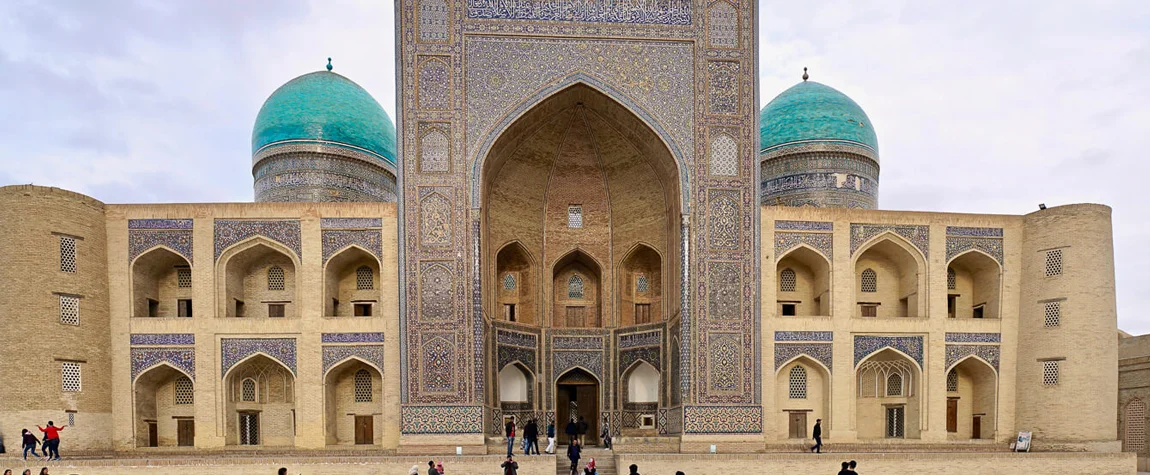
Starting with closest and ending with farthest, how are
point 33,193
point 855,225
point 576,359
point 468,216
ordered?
point 33,193, point 468,216, point 855,225, point 576,359

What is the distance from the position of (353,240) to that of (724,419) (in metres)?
6.33

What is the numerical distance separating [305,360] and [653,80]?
6.93 meters

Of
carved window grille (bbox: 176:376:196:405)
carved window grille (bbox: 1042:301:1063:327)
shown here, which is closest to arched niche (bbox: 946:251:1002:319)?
carved window grille (bbox: 1042:301:1063:327)

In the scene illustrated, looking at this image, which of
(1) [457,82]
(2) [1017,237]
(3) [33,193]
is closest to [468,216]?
(1) [457,82]

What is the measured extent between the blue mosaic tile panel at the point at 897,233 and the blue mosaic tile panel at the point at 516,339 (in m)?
5.63

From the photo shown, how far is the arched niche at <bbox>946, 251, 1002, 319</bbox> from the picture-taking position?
13.7m

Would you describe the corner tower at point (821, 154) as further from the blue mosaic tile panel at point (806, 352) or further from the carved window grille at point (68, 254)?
the carved window grille at point (68, 254)

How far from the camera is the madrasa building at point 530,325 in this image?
12.2 metres

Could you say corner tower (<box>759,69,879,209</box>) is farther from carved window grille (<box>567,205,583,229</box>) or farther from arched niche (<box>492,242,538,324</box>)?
arched niche (<box>492,242,538,324</box>)

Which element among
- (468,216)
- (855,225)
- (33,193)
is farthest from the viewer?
(855,225)

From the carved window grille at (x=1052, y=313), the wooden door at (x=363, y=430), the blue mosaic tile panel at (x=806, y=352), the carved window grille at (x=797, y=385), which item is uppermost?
the carved window grille at (x=1052, y=313)

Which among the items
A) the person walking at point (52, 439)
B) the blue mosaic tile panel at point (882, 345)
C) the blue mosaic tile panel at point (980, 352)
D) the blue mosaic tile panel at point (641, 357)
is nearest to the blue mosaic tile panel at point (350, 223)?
the person walking at point (52, 439)

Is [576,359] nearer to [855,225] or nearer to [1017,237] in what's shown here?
[855,225]

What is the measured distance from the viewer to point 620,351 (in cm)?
1461
